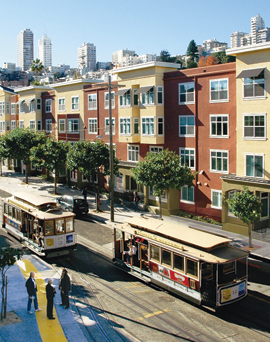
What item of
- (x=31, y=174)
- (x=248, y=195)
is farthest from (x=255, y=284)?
(x=31, y=174)

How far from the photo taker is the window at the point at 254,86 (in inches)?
1030

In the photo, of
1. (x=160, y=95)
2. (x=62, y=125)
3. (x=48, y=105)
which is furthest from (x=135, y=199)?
(x=48, y=105)

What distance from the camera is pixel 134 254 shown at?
63.2 feet

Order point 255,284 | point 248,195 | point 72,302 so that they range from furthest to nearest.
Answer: point 248,195
point 255,284
point 72,302

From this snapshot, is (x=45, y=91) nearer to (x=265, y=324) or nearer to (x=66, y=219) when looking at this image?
(x=66, y=219)

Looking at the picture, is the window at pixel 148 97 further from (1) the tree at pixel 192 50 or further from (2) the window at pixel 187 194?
(1) the tree at pixel 192 50

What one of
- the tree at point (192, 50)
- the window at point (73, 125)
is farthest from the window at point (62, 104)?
the tree at point (192, 50)

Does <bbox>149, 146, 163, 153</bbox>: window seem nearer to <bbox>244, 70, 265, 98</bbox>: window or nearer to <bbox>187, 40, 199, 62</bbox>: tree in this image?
<bbox>244, 70, 265, 98</bbox>: window

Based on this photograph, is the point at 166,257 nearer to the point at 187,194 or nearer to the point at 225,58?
the point at 187,194

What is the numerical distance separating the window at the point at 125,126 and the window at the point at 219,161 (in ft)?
31.1

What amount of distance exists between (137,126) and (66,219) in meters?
17.2

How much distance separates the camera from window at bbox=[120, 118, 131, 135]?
1457 inches

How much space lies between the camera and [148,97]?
35000mm

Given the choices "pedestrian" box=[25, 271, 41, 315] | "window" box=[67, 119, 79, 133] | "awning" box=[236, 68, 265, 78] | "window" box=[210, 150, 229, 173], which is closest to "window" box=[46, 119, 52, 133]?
"window" box=[67, 119, 79, 133]
